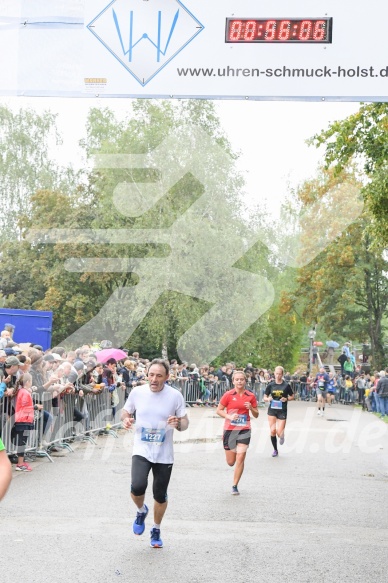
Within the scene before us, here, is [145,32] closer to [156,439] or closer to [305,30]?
[305,30]

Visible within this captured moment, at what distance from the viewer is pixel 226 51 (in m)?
9.77

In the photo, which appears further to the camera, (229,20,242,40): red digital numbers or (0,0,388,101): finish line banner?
(229,20,242,40): red digital numbers

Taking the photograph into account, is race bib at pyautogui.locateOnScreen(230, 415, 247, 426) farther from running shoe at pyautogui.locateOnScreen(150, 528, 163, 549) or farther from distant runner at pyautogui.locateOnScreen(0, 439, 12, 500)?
distant runner at pyautogui.locateOnScreen(0, 439, 12, 500)

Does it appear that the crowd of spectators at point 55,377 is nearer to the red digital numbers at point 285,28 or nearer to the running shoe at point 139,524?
the running shoe at point 139,524

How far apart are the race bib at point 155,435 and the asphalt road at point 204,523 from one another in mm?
909

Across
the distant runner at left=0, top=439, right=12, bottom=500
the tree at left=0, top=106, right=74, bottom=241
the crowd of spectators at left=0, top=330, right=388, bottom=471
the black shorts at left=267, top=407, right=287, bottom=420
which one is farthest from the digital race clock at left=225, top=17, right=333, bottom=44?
the tree at left=0, top=106, right=74, bottom=241

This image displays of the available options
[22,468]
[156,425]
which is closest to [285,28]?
[156,425]

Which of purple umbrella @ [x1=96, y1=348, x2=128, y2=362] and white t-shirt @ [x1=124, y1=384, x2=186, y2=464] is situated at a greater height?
purple umbrella @ [x1=96, y1=348, x2=128, y2=362]

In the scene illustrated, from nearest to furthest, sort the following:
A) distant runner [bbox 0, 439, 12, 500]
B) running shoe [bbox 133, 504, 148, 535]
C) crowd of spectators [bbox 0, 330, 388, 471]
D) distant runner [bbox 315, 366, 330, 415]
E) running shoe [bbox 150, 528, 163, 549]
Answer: distant runner [bbox 0, 439, 12, 500] < running shoe [bbox 150, 528, 163, 549] < running shoe [bbox 133, 504, 148, 535] < crowd of spectators [bbox 0, 330, 388, 471] < distant runner [bbox 315, 366, 330, 415]

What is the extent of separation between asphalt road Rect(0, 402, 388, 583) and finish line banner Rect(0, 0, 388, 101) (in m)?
4.18

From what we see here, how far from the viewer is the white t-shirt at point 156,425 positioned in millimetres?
9211

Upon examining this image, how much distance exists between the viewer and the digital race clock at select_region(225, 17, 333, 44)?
31.9 ft

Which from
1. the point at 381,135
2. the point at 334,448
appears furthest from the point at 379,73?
the point at 334,448

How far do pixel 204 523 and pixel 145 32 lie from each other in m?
4.95
